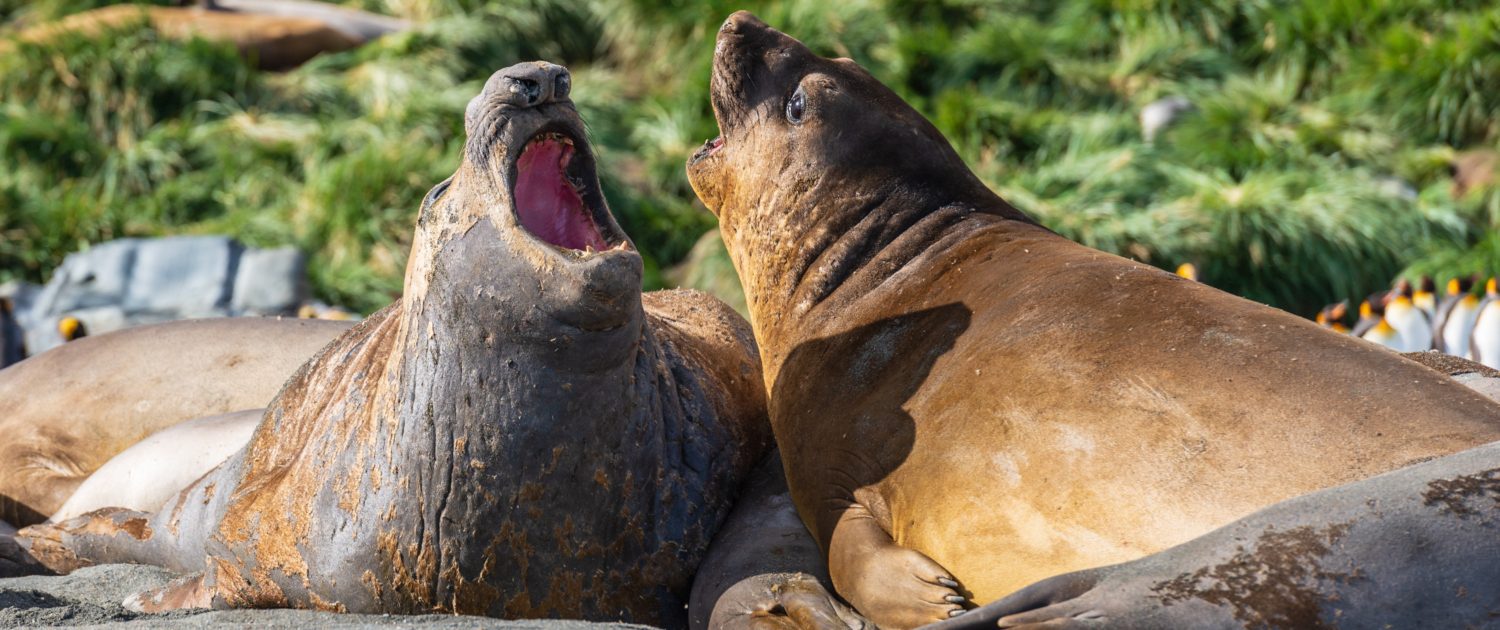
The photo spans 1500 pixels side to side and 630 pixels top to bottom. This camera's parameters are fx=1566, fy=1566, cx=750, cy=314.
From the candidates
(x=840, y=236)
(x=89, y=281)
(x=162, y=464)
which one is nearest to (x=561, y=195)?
(x=840, y=236)

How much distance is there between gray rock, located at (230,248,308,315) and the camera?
41.5 feet

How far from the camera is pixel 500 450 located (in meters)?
3.43

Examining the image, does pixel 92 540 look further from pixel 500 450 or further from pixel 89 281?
pixel 89 281

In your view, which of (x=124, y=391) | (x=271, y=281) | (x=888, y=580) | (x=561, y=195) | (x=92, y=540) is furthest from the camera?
(x=271, y=281)

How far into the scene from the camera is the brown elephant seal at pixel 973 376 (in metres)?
2.99

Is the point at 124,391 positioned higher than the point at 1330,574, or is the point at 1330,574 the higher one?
the point at 1330,574

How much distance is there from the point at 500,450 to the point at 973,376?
1.08 meters

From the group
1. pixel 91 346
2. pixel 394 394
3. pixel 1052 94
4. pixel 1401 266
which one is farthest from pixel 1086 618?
pixel 1052 94

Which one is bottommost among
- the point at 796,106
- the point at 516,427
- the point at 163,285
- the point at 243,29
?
the point at 163,285

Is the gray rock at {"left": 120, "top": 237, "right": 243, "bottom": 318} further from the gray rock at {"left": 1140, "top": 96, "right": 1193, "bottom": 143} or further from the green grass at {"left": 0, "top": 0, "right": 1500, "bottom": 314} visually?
the gray rock at {"left": 1140, "top": 96, "right": 1193, "bottom": 143}

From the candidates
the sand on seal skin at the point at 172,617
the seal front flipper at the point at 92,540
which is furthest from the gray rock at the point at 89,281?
the sand on seal skin at the point at 172,617

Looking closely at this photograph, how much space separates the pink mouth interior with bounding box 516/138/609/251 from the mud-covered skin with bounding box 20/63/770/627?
0.16ft

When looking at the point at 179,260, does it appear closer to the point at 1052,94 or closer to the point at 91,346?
the point at 91,346

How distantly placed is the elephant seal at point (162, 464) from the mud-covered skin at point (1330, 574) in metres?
3.25
